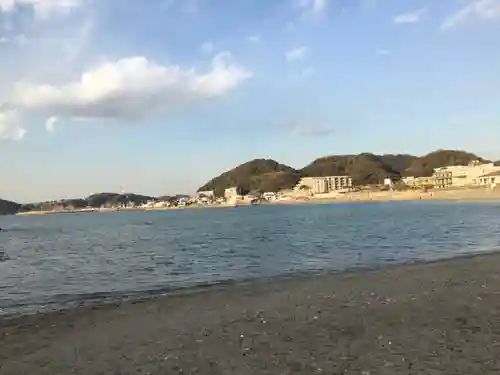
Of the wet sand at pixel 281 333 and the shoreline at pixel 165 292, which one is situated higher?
the wet sand at pixel 281 333

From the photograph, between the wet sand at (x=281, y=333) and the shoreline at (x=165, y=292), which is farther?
the shoreline at (x=165, y=292)

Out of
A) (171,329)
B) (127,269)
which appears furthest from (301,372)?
(127,269)

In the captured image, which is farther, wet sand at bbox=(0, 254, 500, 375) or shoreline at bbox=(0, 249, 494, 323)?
shoreline at bbox=(0, 249, 494, 323)

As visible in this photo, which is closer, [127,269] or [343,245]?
[127,269]

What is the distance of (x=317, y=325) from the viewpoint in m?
12.7

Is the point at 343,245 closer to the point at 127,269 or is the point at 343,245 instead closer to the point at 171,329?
the point at 127,269

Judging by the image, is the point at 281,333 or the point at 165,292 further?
the point at 165,292

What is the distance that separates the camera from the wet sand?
9.49 m

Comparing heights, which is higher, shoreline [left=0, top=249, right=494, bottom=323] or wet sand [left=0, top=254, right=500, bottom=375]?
wet sand [left=0, top=254, right=500, bottom=375]

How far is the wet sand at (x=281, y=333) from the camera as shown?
9.49m

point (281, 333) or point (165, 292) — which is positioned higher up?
point (281, 333)

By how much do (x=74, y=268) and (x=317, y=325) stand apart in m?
23.6

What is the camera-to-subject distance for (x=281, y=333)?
12.0 metres

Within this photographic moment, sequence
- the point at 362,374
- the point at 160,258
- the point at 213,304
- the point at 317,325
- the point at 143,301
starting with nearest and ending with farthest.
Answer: the point at 362,374 < the point at 317,325 < the point at 213,304 < the point at 143,301 < the point at 160,258
